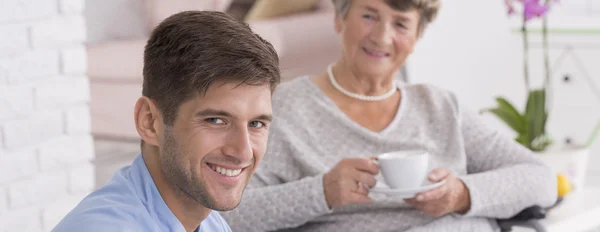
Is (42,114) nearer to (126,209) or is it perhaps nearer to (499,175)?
(126,209)

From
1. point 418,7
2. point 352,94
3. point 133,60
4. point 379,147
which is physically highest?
point 418,7

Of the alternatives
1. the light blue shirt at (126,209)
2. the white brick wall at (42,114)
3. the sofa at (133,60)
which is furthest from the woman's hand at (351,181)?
the sofa at (133,60)

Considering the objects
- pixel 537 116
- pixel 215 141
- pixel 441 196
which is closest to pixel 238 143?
pixel 215 141

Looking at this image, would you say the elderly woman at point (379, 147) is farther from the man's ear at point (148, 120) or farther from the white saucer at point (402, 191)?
the man's ear at point (148, 120)

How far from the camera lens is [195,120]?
135cm

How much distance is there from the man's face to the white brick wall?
800 mm

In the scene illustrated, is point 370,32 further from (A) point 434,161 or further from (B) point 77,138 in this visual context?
(B) point 77,138

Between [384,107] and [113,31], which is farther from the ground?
[384,107]

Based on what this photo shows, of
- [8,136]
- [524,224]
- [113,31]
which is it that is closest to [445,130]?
[524,224]

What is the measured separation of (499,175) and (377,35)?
47cm

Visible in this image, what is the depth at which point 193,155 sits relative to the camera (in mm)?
1362

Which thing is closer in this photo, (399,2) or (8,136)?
(8,136)

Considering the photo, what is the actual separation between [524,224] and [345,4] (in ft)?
2.35

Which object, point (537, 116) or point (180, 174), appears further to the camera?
point (537, 116)
